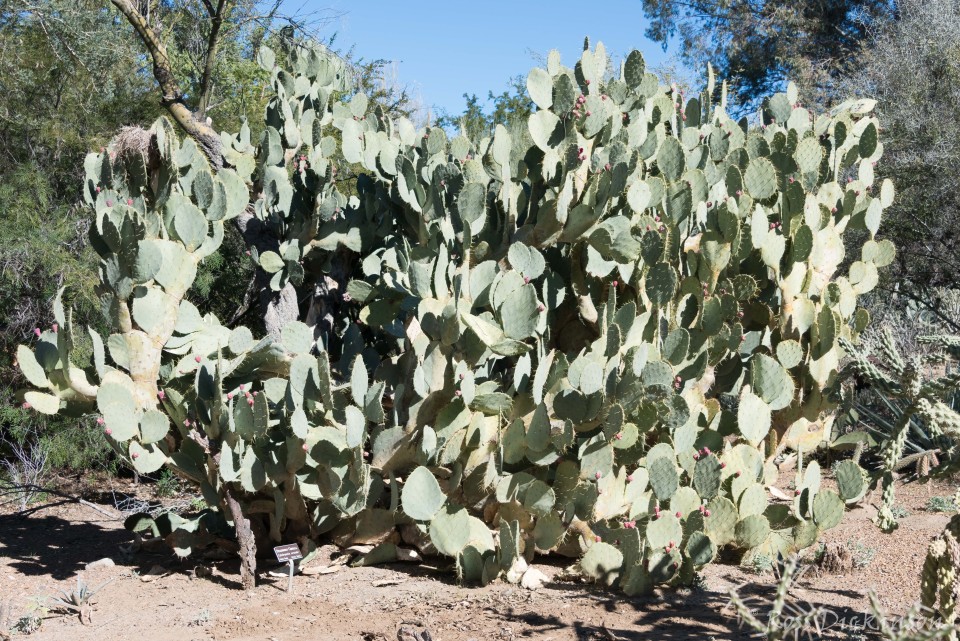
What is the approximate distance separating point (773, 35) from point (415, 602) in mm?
17828

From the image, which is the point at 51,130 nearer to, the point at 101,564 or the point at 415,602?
the point at 101,564

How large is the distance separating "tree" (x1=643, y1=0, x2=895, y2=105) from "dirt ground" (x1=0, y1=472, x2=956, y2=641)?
14.0m

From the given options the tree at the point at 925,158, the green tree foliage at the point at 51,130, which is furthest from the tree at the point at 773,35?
the green tree foliage at the point at 51,130

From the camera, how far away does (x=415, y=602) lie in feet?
12.0

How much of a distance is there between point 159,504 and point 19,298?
1917mm

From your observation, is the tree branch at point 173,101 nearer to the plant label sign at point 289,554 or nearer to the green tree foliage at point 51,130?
the green tree foliage at point 51,130

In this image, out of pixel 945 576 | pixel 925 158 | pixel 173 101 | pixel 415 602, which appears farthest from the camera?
pixel 925 158

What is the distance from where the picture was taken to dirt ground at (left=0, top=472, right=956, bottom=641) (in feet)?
10.9

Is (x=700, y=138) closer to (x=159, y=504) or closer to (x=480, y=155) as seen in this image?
(x=480, y=155)

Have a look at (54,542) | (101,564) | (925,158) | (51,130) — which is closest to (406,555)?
(101,564)

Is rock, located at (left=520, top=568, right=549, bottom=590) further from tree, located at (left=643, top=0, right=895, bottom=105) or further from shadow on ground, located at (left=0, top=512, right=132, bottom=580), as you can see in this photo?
tree, located at (left=643, top=0, right=895, bottom=105)

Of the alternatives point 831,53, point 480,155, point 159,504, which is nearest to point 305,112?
point 480,155

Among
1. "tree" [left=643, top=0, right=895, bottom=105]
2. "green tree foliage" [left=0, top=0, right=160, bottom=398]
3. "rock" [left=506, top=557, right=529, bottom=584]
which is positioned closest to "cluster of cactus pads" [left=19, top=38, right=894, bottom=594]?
"rock" [left=506, top=557, right=529, bottom=584]

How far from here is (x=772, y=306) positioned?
4.67 m
